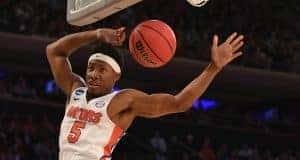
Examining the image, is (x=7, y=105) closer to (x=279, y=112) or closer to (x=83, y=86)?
(x=279, y=112)

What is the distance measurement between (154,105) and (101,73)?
39cm

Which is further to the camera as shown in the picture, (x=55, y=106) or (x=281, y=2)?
(x=281, y=2)

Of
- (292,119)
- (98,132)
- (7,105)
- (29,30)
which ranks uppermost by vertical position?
(98,132)

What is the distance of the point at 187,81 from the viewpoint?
14133mm

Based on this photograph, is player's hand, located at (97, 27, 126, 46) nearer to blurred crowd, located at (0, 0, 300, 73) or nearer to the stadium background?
the stadium background

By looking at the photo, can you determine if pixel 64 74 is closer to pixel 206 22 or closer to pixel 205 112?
pixel 206 22

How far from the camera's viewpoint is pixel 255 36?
14.8m

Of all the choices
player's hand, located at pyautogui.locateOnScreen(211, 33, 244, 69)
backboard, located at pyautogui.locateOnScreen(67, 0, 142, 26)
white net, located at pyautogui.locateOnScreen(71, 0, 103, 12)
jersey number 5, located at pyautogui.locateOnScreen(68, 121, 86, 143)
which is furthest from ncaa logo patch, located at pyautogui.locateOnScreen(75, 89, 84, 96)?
player's hand, located at pyautogui.locateOnScreen(211, 33, 244, 69)

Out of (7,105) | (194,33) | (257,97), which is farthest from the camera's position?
(257,97)

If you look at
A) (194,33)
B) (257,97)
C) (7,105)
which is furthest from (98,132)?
(257,97)

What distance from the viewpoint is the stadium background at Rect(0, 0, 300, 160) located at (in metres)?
12.6

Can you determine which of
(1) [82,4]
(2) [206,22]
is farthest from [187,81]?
(1) [82,4]

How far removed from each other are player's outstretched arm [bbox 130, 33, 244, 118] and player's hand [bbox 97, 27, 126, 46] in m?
0.32

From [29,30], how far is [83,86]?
8148 millimetres
